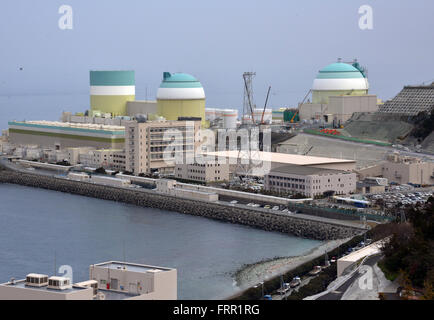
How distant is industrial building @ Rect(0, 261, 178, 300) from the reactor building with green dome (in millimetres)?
19204

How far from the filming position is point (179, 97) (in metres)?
28.1

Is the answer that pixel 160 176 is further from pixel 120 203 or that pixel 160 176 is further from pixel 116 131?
pixel 116 131

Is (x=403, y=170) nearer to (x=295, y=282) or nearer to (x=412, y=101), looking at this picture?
(x=412, y=101)

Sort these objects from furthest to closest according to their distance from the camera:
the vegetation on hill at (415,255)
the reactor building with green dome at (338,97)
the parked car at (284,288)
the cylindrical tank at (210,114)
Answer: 1. the cylindrical tank at (210,114)
2. the reactor building with green dome at (338,97)
3. the parked car at (284,288)
4. the vegetation on hill at (415,255)

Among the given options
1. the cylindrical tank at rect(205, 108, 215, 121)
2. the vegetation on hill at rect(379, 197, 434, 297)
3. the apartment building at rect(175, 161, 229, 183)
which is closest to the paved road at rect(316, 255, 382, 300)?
the vegetation on hill at rect(379, 197, 434, 297)

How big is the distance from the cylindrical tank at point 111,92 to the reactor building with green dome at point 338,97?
566 cm

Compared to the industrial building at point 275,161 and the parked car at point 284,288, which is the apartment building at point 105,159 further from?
the parked car at point 284,288

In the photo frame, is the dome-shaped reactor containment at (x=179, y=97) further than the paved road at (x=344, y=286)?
Yes

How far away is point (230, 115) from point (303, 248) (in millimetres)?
13913

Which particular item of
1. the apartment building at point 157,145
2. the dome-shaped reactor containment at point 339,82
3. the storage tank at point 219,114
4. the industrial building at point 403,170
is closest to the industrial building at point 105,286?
the industrial building at point 403,170

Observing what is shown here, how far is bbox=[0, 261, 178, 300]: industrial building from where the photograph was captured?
733 centimetres

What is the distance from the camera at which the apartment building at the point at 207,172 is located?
22.0m

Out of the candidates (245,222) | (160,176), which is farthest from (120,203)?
(245,222)
